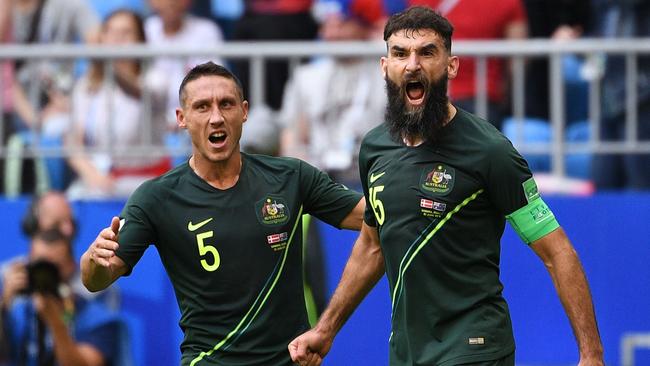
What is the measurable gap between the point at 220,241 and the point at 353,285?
704 mm

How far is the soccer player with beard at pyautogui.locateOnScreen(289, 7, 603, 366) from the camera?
20.9ft

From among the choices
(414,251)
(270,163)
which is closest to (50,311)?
(270,163)

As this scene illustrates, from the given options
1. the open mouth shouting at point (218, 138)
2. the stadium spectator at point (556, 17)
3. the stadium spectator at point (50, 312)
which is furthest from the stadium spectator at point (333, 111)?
the open mouth shouting at point (218, 138)

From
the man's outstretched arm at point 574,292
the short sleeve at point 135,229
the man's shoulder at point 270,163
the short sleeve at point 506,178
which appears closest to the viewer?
the man's outstretched arm at point 574,292

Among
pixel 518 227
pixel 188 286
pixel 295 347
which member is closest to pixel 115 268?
pixel 188 286

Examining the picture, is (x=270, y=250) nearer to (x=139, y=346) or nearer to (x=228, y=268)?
(x=228, y=268)

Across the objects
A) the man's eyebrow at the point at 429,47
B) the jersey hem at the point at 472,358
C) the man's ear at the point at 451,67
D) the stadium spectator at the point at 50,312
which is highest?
the man's eyebrow at the point at 429,47

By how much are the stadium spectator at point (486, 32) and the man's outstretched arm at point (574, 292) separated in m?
4.11

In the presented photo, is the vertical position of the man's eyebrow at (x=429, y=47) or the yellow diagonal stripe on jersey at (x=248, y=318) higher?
the man's eyebrow at (x=429, y=47)

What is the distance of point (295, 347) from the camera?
6.78 metres

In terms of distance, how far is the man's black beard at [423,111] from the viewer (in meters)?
6.48

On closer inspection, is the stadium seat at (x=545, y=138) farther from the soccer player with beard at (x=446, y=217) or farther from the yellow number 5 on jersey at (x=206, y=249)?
the yellow number 5 on jersey at (x=206, y=249)

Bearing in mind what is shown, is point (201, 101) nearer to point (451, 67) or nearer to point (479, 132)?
point (451, 67)

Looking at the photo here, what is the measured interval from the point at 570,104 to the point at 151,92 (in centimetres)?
312
